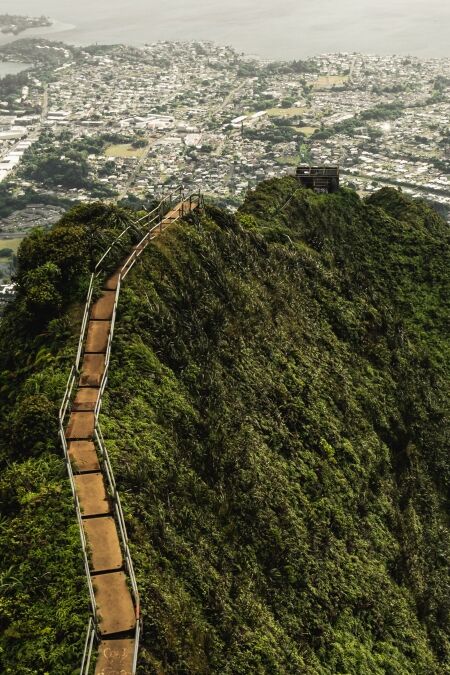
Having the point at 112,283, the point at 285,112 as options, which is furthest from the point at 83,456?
Answer: the point at 285,112

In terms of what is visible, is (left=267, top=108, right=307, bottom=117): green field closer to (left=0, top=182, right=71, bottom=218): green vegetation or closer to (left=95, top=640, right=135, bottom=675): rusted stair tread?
(left=0, top=182, right=71, bottom=218): green vegetation

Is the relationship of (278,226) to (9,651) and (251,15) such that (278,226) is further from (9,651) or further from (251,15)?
(251,15)

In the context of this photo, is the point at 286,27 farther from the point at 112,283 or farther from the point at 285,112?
the point at 112,283

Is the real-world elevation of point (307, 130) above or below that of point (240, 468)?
below

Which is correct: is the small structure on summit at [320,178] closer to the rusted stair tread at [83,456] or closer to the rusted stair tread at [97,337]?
the rusted stair tread at [97,337]

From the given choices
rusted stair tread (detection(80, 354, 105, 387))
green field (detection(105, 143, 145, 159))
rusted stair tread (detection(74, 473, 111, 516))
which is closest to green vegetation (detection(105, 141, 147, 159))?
green field (detection(105, 143, 145, 159))

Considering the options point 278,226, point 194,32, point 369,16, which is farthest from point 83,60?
point 278,226

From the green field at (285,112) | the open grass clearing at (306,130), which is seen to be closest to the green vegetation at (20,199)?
the open grass clearing at (306,130)
